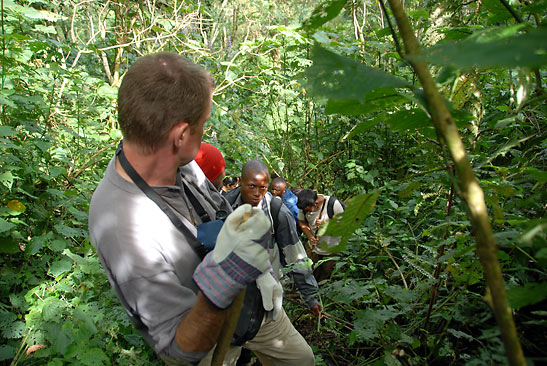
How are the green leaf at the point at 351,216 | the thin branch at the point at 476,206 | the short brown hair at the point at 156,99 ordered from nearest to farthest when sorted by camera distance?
the thin branch at the point at 476,206 → the green leaf at the point at 351,216 → the short brown hair at the point at 156,99

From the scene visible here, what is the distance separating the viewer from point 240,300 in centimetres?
127

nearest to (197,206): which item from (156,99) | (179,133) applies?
(179,133)

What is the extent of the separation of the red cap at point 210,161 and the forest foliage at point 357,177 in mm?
992

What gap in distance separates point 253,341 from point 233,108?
5.35 metres

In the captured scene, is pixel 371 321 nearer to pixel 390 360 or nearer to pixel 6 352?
pixel 390 360

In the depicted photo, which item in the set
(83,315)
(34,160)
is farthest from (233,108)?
(83,315)

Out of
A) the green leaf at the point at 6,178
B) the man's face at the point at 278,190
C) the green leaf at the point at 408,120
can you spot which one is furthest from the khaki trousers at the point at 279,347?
the man's face at the point at 278,190

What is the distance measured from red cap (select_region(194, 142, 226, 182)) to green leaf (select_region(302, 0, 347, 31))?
2.33 metres

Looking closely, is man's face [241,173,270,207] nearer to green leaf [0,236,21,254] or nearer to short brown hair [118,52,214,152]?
short brown hair [118,52,214,152]

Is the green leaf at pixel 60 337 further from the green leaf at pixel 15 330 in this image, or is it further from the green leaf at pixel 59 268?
the green leaf at pixel 59 268

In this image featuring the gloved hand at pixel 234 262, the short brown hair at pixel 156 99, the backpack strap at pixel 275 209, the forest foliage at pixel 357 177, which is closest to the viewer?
the forest foliage at pixel 357 177

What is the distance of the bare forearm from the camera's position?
1.22m

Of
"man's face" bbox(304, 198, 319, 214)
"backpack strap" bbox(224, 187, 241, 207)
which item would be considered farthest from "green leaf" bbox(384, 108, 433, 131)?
"man's face" bbox(304, 198, 319, 214)

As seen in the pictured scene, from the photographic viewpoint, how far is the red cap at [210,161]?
3.13 metres
